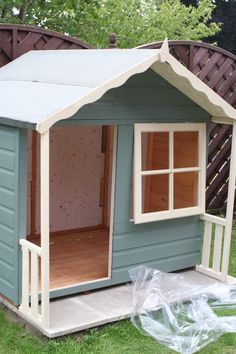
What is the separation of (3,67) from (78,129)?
1.22 meters

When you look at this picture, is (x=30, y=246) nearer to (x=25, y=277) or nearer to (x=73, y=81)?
(x=25, y=277)

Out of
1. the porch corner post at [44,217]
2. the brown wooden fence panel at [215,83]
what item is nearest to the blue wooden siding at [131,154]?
the porch corner post at [44,217]

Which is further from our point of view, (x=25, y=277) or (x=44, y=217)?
(x=25, y=277)

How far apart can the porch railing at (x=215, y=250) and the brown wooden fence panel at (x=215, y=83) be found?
8.40 feet

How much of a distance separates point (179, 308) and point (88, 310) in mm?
742

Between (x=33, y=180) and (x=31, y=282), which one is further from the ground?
(x=33, y=180)

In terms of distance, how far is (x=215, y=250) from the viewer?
534 centimetres

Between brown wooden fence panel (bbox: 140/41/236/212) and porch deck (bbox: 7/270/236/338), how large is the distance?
11.3 ft

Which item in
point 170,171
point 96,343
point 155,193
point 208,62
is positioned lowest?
point 96,343

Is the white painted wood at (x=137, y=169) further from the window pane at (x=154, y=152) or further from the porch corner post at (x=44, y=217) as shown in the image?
the porch corner post at (x=44, y=217)

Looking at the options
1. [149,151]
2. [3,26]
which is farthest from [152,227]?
[3,26]

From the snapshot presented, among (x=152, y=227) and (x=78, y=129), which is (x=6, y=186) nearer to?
(x=152, y=227)

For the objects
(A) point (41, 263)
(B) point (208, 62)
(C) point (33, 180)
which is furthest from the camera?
(B) point (208, 62)

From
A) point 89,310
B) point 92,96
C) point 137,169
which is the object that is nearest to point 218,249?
point 137,169
